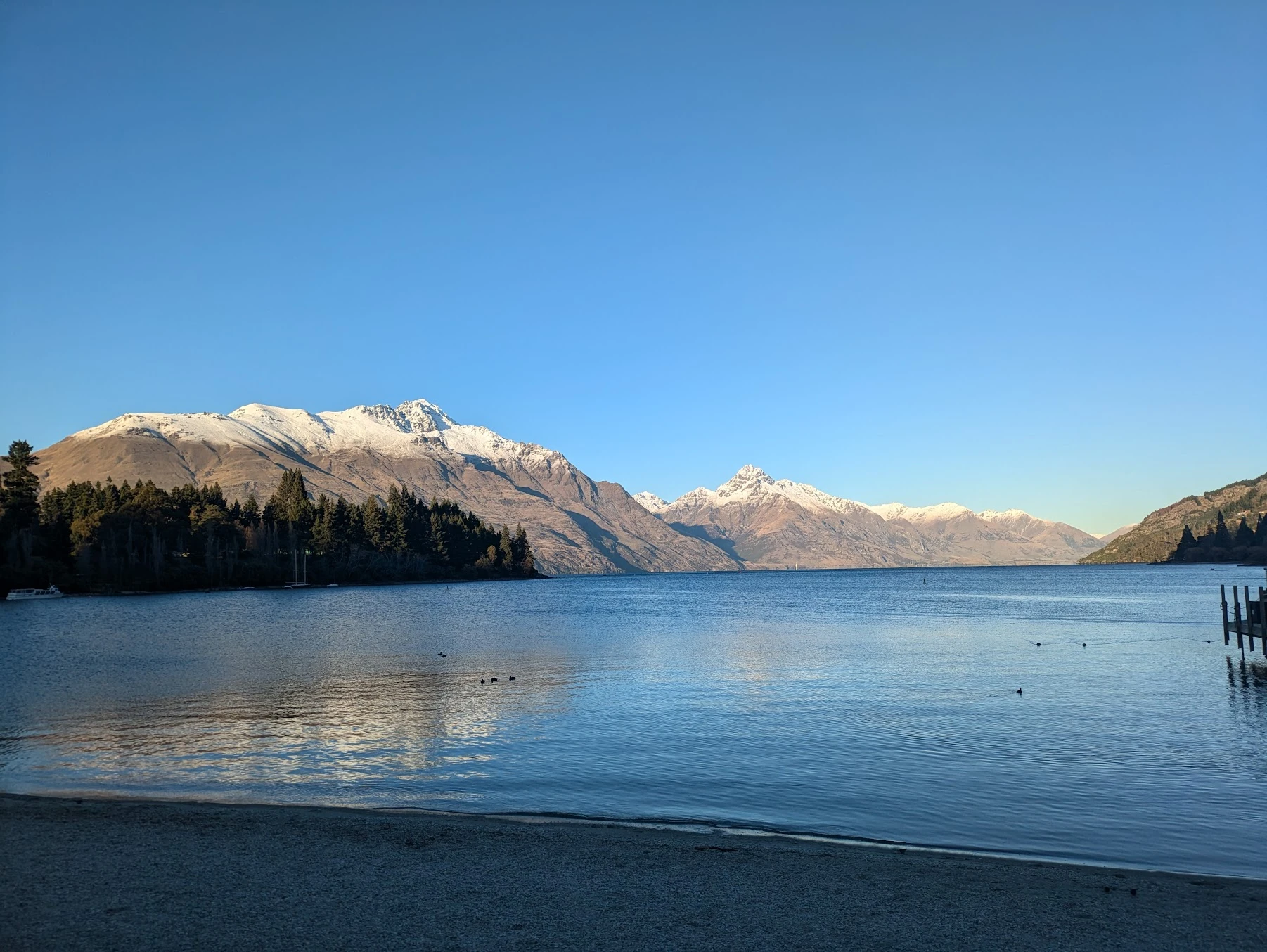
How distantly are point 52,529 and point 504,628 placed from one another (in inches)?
5135

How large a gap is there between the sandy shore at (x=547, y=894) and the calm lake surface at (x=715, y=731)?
10.1ft

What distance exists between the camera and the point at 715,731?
31.8 m

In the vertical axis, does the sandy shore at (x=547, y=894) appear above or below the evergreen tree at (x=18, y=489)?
below

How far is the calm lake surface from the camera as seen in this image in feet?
69.3

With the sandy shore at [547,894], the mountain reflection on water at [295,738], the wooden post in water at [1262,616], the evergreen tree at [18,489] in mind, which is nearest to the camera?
the sandy shore at [547,894]

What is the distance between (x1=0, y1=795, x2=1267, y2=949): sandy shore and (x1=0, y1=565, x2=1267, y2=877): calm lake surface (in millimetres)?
3075

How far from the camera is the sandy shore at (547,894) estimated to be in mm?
12055

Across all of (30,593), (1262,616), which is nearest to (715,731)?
(1262,616)

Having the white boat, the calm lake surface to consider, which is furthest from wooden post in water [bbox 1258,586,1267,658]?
the white boat

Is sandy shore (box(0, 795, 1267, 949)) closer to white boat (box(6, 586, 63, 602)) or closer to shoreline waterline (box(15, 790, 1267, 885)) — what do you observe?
shoreline waterline (box(15, 790, 1267, 885))

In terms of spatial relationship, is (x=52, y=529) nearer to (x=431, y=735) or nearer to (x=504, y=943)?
(x=431, y=735)

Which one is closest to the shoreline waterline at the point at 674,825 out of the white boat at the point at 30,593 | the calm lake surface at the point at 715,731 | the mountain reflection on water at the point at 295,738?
the calm lake surface at the point at 715,731

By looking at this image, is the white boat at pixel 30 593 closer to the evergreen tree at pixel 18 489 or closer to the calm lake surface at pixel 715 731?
the evergreen tree at pixel 18 489

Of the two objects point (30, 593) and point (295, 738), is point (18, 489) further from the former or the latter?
point (295, 738)
